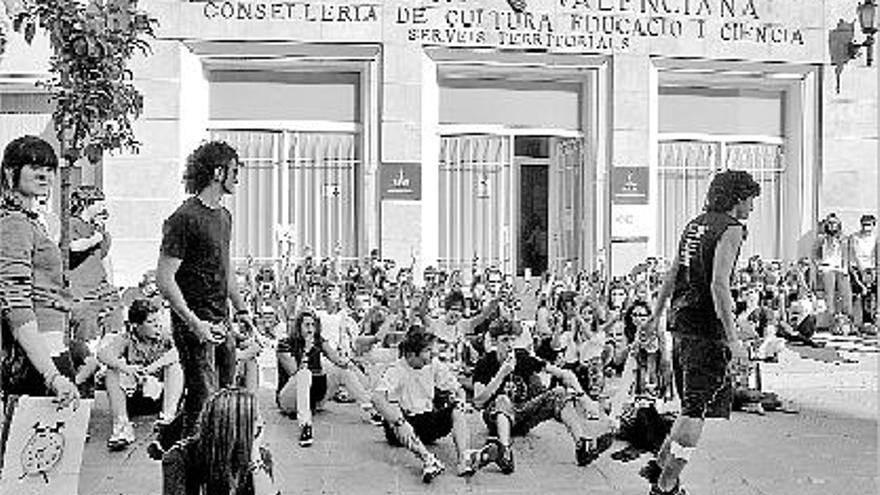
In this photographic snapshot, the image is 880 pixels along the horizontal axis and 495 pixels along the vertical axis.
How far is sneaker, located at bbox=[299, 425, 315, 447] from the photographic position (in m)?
8.10

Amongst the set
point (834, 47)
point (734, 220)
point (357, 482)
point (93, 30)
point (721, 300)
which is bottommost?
point (357, 482)

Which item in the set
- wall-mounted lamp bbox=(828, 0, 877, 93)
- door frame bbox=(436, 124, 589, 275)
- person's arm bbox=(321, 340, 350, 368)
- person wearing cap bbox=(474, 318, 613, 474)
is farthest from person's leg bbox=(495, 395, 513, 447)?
wall-mounted lamp bbox=(828, 0, 877, 93)

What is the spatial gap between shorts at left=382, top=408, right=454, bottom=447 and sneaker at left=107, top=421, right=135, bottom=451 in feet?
5.43

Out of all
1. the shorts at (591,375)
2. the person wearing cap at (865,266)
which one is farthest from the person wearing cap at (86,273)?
the person wearing cap at (865,266)

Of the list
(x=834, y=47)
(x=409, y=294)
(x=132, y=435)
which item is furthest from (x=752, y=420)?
(x=834, y=47)

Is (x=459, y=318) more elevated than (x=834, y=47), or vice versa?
(x=834, y=47)

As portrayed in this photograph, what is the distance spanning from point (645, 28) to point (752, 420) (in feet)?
27.1

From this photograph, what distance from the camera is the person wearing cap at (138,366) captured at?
25.8 ft

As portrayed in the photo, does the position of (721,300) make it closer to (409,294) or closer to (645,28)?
(409,294)

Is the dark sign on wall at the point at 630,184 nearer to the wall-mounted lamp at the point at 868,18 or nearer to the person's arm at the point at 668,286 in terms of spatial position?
the wall-mounted lamp at the point at 868,18

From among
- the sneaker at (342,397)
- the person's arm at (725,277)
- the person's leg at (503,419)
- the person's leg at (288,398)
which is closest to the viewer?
the person's arm at (725,277)

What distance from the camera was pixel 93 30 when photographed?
6.99 metres

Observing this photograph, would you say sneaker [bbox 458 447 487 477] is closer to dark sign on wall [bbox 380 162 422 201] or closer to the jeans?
the jeans

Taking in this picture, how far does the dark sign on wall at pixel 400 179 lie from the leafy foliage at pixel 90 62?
24.9ft
